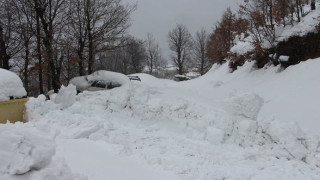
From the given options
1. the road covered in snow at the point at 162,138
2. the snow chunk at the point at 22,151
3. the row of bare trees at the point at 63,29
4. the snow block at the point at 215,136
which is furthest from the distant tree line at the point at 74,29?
the snow chunk at the point at 22,151

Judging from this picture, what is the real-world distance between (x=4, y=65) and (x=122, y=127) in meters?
19.1

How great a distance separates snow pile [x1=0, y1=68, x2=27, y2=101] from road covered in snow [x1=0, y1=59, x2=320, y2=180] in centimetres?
63

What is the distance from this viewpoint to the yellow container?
10391mm

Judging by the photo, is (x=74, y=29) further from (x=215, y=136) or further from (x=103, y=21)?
(x=215, y=136)

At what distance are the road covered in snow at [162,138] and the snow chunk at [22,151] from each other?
10mm

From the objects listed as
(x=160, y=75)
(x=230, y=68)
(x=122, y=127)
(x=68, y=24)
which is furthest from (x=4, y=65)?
(x=160, y=75)

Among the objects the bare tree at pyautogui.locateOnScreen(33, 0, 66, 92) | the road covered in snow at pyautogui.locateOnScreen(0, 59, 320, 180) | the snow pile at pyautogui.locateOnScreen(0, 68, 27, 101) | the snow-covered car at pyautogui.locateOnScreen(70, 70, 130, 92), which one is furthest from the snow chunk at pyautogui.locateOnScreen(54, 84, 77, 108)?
the bare tree at pyautogui.locateOnScreen(33, 0, 66, 92)

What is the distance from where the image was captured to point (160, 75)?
79.2 m

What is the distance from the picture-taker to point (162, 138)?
8.59m

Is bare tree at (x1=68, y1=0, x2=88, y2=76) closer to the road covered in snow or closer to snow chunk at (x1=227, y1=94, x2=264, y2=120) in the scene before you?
the road covered in snow

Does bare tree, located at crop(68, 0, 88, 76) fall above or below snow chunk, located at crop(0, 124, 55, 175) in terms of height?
above

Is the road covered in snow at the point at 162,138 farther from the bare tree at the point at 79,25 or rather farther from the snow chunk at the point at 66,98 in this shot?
the bare tree at the point at 79,25

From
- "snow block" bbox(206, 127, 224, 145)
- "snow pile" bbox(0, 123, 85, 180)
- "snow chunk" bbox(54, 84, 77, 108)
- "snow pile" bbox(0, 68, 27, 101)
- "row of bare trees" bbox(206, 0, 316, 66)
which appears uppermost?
"row of bare trees" bbox(206, 0, 316, 66)

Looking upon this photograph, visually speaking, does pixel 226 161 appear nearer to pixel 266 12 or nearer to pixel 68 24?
pixel 266 12
